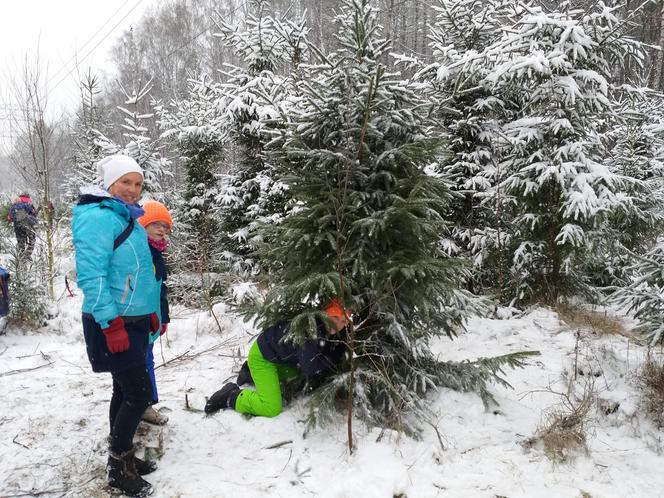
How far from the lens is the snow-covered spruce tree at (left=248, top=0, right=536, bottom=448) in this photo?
3.31 m

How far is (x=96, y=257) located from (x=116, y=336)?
48cm

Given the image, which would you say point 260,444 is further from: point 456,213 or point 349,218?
point 456,213

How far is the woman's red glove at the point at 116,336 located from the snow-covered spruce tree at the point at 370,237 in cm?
120

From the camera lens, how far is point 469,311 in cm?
375

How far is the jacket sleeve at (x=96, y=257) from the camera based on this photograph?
7.86ft

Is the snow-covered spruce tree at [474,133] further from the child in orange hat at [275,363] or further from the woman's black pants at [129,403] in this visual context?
the woman's black pants at [129,403]

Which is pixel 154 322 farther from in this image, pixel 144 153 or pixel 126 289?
pixel 144 153

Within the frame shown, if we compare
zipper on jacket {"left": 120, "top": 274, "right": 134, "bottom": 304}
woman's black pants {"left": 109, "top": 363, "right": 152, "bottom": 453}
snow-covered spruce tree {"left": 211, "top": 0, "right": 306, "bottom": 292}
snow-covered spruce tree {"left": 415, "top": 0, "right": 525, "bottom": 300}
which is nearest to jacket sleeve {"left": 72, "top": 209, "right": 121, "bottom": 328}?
zipper on jacket {"left": 120, "top": 274, "right": 134, "bottom": 304}

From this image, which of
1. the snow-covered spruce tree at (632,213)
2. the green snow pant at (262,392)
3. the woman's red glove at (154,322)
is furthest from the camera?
the snow-covered spruce tree at (632,213)

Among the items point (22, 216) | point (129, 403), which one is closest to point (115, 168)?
point (129, 403)

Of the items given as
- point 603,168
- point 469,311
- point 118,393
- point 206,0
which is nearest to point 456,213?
point 603,168

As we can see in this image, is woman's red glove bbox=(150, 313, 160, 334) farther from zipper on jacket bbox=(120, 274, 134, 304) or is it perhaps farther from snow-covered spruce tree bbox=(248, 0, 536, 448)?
snow-covered spruce tree bbox=(248, 0, 536, 448)

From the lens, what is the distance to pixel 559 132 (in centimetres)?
605

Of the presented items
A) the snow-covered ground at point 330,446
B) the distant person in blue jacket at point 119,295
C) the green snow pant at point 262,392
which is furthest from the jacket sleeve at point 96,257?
the green snow pant at point 262,392
